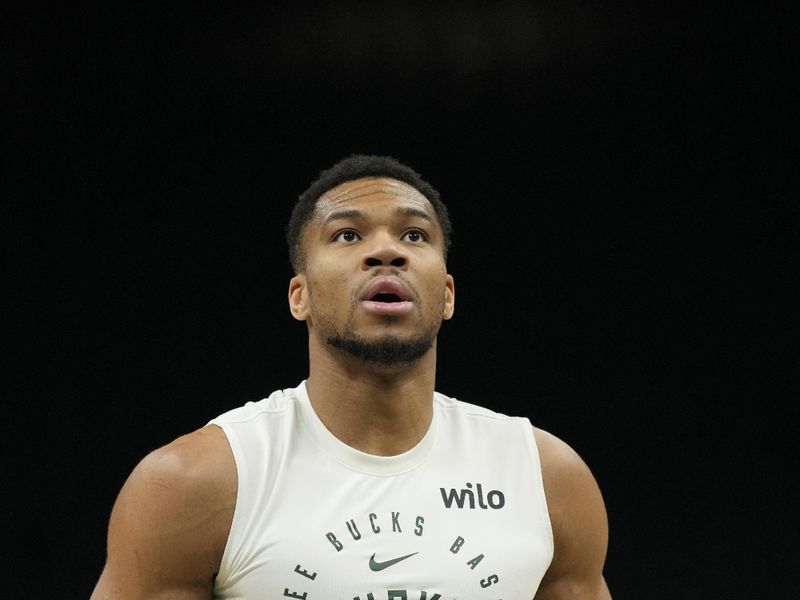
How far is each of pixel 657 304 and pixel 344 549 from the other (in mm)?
1955

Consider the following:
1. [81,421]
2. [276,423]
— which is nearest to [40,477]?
[81,421]

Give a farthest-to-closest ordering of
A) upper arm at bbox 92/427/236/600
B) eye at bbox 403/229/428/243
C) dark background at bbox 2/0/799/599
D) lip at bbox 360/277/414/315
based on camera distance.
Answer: dark background at bbox 2/0/799/599, eye at bbox 403/229/428/243, lip at bbox 360/277/414/315, upper arm at bbox 92/427/236/600

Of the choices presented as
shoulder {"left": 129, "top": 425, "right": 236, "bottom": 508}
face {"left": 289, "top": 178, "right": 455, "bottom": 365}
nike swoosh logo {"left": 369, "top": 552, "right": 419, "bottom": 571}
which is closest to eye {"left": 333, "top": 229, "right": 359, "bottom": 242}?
face {"left": 289, "top": 178, "right": 455, "bottom": 365}

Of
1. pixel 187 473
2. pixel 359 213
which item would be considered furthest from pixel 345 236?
pixel 187 473

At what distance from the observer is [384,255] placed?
1621mm

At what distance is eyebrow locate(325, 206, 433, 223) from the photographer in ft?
5.53

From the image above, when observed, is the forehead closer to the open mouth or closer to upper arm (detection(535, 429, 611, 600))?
the open mouth

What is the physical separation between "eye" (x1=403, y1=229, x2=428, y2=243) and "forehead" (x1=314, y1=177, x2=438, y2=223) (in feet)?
0.12

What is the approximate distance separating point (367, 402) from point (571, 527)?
1.21 ft

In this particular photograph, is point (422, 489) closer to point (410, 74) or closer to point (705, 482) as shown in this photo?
point (705, 482)

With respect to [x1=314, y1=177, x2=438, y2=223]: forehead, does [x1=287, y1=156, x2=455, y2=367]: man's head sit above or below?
below

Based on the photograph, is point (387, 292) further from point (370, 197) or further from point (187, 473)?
point (187, 473)

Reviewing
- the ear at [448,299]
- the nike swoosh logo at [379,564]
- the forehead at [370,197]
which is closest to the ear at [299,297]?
the forehead at [370,197]

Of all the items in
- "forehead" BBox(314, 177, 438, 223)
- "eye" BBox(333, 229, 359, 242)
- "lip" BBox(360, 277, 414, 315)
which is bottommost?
"lip" BBox(360, 277, 414, 315)
